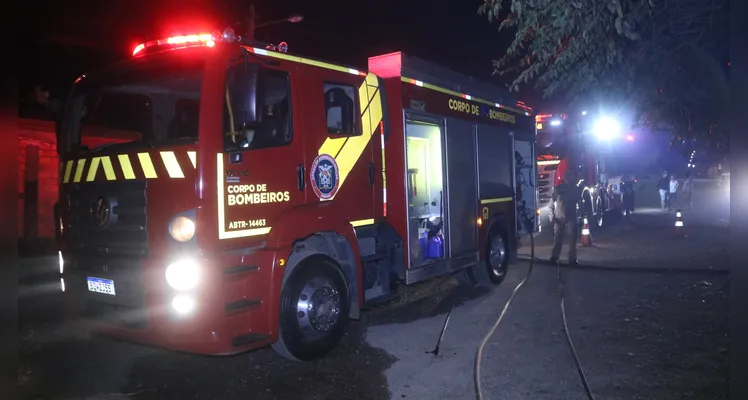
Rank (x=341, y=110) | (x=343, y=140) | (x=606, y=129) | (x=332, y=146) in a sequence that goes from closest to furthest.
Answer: (x=332, y=146) → (x=343, y=140) → (x=341, y=110) → (x=606, y=129)

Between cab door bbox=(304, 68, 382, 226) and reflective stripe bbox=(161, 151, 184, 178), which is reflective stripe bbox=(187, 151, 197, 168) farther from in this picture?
cab door bbox=(304, 68, 382, 226)

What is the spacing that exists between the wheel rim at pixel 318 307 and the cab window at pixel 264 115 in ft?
4.62

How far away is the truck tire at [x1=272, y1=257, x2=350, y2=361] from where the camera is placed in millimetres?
4949

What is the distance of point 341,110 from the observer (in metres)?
5.83

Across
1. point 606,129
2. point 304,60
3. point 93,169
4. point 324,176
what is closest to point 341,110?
point 304,60

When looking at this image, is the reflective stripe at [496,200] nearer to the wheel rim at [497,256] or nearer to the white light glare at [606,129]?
the wheel rim at [497,256]

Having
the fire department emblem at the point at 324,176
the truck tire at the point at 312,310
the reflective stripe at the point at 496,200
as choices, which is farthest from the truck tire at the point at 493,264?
the fire department emblem at the point at 324,176

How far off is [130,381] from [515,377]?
11.1 ft

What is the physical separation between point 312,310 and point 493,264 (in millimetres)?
4585

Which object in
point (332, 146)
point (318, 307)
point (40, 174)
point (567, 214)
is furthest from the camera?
point (40, 174)

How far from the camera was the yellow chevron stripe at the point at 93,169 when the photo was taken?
15.8 ft

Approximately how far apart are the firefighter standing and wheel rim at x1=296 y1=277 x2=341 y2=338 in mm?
6859

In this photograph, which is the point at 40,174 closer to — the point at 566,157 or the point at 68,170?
the point at 68,170

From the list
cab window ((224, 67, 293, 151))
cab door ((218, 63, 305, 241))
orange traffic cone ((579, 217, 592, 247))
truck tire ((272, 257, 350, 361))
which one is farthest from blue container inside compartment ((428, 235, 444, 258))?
orange traffic cone ((579, 217, 592, 247))
